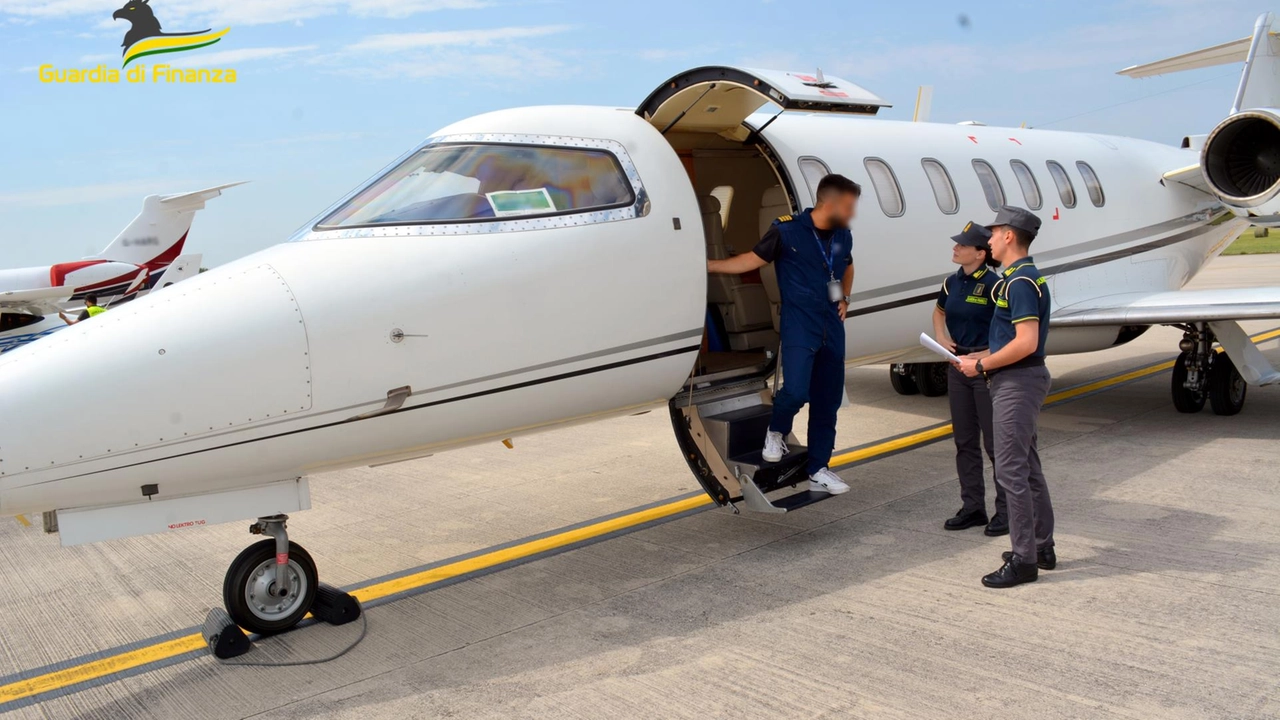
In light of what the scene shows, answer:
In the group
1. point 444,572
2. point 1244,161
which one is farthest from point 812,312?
point 1244,161

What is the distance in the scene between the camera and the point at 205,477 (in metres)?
4.34

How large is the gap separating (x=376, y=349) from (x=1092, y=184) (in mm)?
7840

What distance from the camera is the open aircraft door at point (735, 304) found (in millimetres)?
5539

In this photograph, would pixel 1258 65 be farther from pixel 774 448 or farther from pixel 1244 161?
pixel 774 448

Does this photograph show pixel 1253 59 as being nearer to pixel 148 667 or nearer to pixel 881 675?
pixel 881 675

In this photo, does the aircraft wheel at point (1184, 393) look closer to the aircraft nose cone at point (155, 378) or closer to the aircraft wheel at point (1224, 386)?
the aircraft wheel at point (1224, 386)

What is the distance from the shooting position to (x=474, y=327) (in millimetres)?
4777

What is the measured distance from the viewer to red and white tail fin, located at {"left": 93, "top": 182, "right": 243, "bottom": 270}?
3109 centimetres

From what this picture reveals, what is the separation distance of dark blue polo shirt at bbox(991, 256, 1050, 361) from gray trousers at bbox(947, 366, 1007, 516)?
69cm

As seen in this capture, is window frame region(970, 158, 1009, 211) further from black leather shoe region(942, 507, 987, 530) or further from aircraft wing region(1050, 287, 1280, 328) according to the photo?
black leather shoe region(942, 507, 987, 530)

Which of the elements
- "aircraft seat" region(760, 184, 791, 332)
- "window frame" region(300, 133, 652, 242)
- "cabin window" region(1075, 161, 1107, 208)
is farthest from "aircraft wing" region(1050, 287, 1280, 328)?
"window frame" region(300, 133, 652, 242)

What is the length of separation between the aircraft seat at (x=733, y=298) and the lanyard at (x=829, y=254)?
1.50 metres

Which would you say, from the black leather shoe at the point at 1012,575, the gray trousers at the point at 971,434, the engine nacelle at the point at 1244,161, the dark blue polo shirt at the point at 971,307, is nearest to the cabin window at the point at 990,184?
the engine nacelle at the point at 1244,161

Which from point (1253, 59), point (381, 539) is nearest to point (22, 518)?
point (381, 539)
